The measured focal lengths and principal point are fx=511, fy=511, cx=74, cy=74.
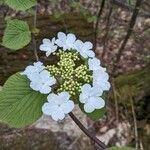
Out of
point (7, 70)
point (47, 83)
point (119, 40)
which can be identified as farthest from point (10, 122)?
point (119, 40)

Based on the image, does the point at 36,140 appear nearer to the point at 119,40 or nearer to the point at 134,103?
the point at 134,103

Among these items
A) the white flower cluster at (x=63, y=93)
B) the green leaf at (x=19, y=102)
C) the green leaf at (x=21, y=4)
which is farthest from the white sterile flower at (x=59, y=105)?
the green leaf at (x=21, y=4)

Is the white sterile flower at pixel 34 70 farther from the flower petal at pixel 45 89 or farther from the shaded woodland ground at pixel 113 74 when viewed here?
the shaded woodland ground at pixel 113 74

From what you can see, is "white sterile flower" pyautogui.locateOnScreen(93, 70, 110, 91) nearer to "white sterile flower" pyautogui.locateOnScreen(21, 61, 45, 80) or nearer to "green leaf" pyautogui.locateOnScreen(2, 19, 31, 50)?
"white sterile flower" pyautogui.locateOnScreen(21, 61, 45, 80)

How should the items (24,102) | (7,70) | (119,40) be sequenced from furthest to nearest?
(119,40)
(7,70)
(24,102)

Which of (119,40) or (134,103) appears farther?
(119,40)

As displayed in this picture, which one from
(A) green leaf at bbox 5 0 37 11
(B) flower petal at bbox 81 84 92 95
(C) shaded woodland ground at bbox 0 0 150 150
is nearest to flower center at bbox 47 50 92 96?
(B) flower petal at bbox 81 84 92 95
